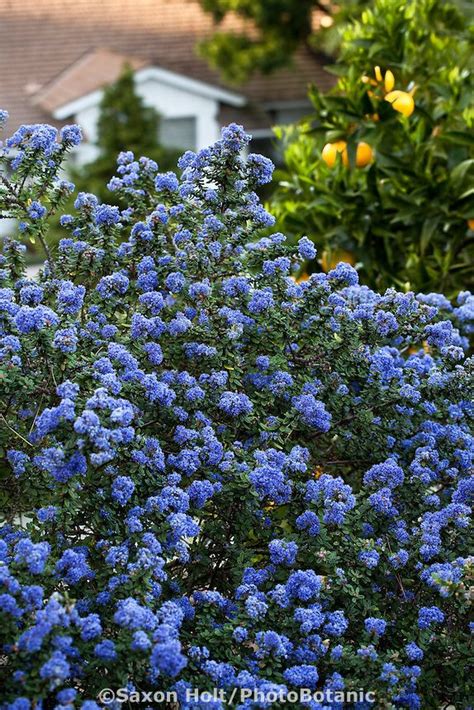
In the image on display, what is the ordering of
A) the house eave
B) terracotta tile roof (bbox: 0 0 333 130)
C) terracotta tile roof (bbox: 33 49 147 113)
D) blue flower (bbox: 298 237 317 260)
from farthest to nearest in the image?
1. terracotta tile roof (bbox: 0 0 333 130)
2. terracotta tile roof (bbox: 33 49 147 113)
3. the house eave
4. blue flower (bbox: 298 237 317 260)

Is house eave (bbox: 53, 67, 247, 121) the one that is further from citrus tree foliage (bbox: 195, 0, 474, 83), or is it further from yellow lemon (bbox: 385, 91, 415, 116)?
yellow lemon (bbox: 385, 91, 415, 116)

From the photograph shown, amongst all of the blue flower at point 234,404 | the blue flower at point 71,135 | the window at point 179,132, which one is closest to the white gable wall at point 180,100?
the window at point 179,132

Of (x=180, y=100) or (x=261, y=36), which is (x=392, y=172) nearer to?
(x=180, y=100)

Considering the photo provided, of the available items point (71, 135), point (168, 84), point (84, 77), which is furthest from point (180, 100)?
point (71, 135)

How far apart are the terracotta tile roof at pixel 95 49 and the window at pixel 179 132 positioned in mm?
941

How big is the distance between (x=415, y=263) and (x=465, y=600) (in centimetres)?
223

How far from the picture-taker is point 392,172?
465cm

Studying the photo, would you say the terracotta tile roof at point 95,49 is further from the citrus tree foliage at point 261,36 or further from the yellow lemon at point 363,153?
the yellow lemon at point 363,153

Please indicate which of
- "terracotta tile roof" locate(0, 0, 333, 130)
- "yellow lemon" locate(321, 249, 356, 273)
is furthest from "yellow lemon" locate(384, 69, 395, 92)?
"terracotta tile roof" locate(0, 0, 333, 130)

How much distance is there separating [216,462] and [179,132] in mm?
16336

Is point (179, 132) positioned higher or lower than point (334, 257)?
higher

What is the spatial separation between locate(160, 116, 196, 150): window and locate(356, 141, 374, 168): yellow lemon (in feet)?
46.2

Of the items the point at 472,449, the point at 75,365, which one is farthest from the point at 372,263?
the point at 75,365

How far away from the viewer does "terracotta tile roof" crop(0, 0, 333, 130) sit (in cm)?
1814
